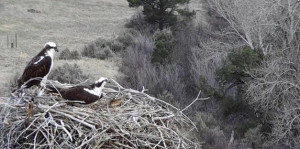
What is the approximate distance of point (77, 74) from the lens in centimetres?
1650

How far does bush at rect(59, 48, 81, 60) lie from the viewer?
1995cm

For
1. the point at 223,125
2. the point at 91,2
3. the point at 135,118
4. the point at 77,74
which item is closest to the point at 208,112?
the point at 223,125

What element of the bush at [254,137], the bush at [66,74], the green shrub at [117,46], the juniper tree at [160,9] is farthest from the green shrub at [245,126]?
the juniper tree at [160,9]

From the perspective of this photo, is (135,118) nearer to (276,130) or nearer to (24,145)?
(24,145)

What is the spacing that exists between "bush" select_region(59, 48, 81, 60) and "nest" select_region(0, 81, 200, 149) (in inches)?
545

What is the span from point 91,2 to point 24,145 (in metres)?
33.5

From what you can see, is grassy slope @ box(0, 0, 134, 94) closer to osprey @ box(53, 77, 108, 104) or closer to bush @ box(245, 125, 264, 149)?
bush @ box(245, 125, 264, 149)

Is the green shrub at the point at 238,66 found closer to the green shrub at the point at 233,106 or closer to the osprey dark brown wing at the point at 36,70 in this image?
the green shrub at the point at 233,106

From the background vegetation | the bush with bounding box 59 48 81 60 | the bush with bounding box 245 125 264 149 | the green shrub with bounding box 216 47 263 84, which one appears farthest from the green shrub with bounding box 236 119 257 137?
the bush with bounding box 59 48 81 60

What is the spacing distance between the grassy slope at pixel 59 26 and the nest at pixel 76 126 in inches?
367

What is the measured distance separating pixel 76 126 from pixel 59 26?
77.4ft

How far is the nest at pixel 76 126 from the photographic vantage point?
5.54 m

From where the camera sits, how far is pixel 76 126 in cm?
562

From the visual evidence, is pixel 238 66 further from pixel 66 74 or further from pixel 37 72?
pixel 37 72
